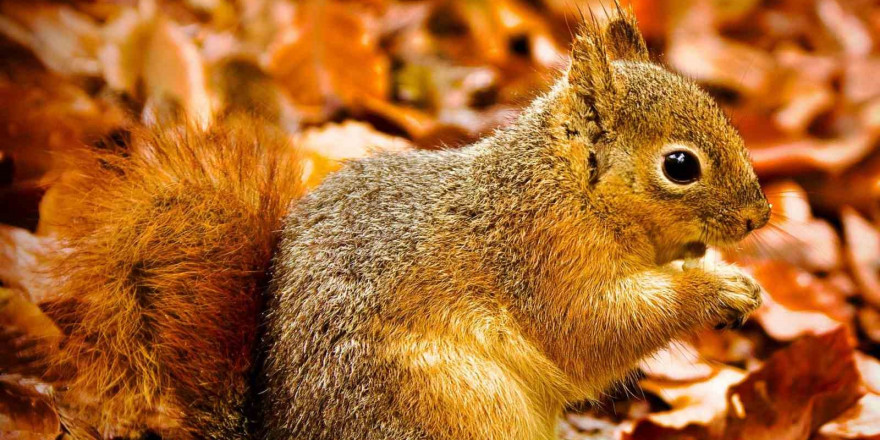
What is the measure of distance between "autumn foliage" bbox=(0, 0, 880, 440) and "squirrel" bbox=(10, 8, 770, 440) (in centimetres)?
17

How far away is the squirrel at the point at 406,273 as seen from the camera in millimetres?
1390

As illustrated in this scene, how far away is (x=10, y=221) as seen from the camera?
1.86 m

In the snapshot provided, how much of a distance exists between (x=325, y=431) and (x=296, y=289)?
0.26 m

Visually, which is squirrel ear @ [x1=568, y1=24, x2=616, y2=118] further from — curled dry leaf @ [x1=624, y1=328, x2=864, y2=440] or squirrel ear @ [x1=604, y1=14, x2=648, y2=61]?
curled dry leaf @ [x1=624, y1=328, x2=864, y2=440]

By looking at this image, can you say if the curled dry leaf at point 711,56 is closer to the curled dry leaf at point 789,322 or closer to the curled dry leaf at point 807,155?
the curled dry leaf at point 807,155

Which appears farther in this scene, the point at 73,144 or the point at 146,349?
the point at 73,144

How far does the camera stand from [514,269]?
4.94ft

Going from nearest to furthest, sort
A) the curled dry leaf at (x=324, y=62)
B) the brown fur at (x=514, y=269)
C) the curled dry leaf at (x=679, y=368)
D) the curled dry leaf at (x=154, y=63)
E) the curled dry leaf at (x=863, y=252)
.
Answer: the brown fur at (x=514, y=269), the curled dry leaf at (x=679, y=368), the curled dry leaf at (x=863, y=252), the curled dry leaf at (x=154, y=63), the curled dry leaf at (x=324, y=62)

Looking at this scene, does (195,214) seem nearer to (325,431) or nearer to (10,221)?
(325,431)

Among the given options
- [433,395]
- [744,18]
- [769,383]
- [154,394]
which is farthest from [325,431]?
[744,18]

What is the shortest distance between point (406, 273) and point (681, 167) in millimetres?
571

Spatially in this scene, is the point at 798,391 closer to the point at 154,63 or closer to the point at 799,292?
the point at 799,292

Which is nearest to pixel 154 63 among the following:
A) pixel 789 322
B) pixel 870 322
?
pixel 789 322

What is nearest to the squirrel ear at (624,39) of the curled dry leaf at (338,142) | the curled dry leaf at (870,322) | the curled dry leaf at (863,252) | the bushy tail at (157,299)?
the curled dry leaf at (338,142)
